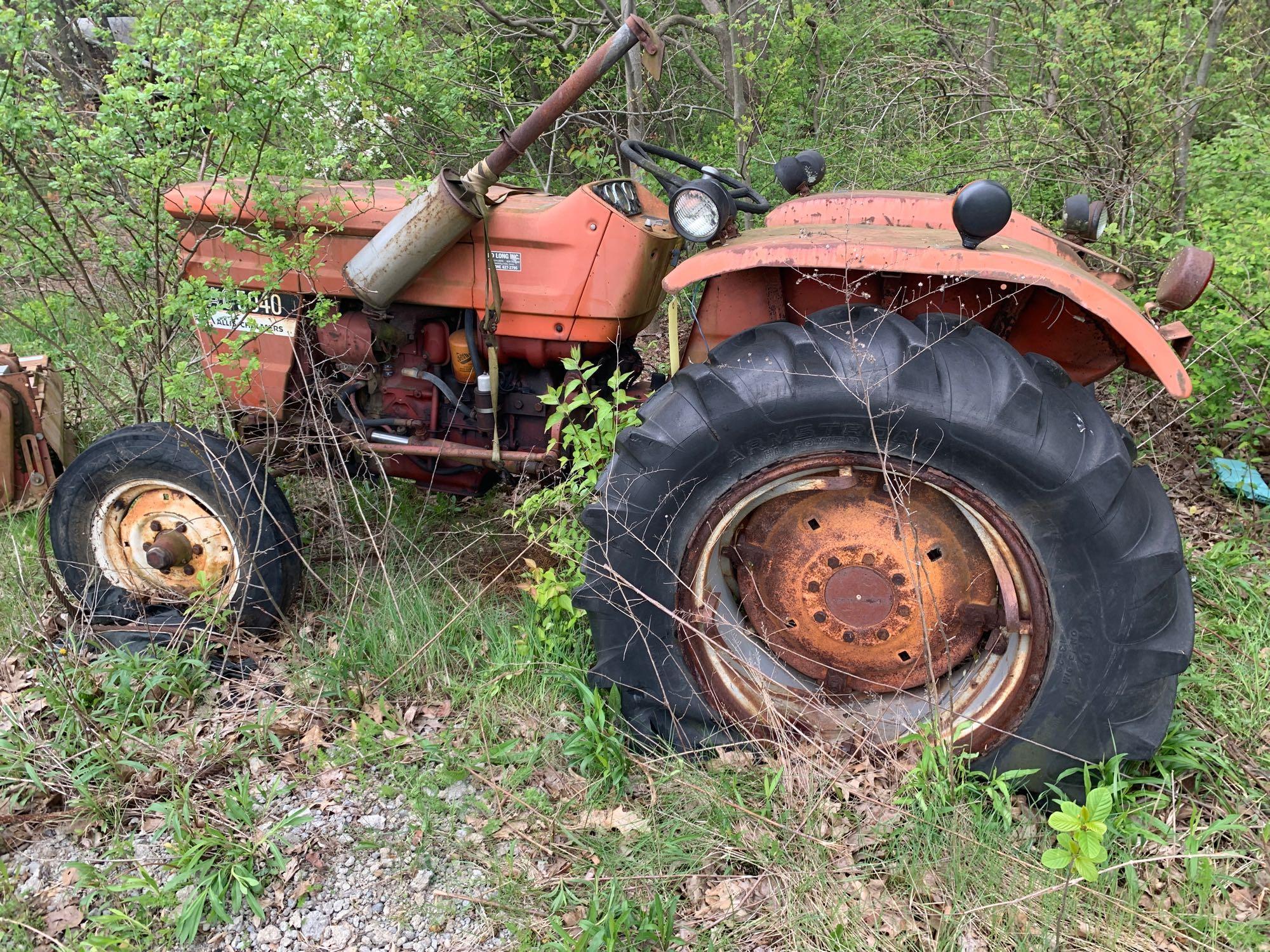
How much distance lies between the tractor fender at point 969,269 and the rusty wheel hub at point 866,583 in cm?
54

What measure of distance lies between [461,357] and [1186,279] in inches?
85.5

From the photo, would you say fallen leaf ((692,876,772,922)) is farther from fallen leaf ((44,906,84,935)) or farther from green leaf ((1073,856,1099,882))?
fallen leaf ((44,906,84,935))

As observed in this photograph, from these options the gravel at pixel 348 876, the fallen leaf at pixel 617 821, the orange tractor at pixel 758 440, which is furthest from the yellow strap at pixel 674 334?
the gravel at pixel 348 876

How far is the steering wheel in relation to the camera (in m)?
2.53

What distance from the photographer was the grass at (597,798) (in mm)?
1900

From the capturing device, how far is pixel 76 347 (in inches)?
176

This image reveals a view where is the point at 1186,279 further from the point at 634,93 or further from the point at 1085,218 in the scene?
the point at 634,93

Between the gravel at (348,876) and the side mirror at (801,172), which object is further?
the side mirror at (801,172)

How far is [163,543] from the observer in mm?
2867

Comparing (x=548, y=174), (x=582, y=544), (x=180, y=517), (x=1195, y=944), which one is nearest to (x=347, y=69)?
(x=180, y=517)

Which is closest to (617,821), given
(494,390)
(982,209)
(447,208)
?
(494,390)

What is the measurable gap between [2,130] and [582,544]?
7.12ft

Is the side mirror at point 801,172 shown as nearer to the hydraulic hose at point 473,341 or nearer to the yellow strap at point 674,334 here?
the yellow strap at point 674,334

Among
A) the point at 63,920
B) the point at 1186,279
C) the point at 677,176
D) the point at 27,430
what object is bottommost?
the point at 63,920
